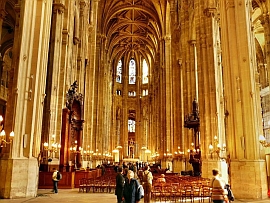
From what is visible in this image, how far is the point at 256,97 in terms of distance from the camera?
12180 millimetres

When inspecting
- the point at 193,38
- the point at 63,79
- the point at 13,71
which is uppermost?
the point at 193,38

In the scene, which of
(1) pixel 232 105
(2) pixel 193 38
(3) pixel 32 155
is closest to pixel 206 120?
(1) pixel 232 105

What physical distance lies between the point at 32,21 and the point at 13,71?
2.52 meters

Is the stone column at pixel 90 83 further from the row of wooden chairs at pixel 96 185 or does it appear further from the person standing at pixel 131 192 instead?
the person standing at pixel 131 192

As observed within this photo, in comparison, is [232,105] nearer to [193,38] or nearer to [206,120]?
[206,120]

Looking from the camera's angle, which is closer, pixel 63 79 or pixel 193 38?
pixel 63 79

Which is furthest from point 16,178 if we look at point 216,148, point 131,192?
point 216,148

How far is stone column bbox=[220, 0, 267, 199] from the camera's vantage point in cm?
1120

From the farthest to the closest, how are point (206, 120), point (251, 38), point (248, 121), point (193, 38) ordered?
point (193, 38) < point (206, 120) < point (251, 38) < point (248, 121)

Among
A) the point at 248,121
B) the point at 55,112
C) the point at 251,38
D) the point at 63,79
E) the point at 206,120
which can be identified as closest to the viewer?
the point at 248,121

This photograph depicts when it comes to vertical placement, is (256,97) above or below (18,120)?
above

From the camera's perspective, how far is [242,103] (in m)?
12.1

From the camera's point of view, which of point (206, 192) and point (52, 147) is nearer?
point (206, 192)

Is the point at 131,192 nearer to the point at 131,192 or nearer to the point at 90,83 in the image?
the point at 131,192
